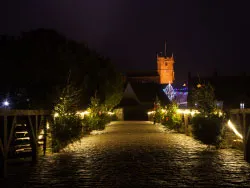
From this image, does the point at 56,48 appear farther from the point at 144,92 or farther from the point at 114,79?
the point at 144,92

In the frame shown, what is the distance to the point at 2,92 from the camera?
38594 millimetres

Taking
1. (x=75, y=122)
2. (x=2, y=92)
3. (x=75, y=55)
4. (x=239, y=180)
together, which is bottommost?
(x=239, y=180)

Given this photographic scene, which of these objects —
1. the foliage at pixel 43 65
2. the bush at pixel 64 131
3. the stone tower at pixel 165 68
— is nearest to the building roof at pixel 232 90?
the foliage at pixel 43 65

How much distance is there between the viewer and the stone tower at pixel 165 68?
155 meters

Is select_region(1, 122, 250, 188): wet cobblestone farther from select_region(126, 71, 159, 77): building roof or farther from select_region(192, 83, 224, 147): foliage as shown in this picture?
select_region(126, 71, 159, 77): building roof

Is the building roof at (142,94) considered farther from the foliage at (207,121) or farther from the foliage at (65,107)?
the foliage at (65,107)

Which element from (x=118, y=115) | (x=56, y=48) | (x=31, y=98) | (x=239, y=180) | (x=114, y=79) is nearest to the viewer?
(x=239, y=180)

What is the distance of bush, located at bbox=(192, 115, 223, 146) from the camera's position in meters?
16.1

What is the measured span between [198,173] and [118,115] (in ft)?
218

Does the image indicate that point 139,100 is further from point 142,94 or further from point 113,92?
point 113,92

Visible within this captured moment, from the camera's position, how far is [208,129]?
58.2 feet

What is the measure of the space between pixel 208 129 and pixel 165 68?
14200cm

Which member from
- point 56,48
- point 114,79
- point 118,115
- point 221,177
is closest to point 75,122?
point 221,177

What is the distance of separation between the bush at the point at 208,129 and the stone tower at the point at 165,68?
134 meters
